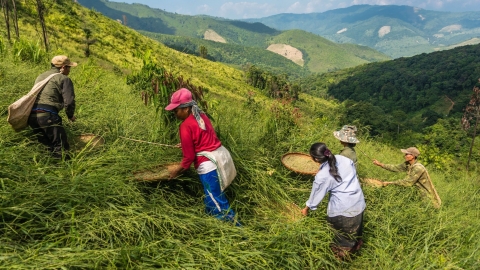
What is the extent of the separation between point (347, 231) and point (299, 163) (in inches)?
60.3

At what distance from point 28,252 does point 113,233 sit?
51 centimetres

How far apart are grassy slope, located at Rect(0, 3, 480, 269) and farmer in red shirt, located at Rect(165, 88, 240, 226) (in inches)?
8.3

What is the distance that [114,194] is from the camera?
8.16 ft

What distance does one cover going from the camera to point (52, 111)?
3.05 m

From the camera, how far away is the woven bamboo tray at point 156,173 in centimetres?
275

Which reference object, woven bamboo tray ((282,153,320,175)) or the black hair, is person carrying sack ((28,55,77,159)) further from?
woven bamboo tray ((282,153,320,175))

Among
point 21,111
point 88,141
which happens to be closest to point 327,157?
point 88,141

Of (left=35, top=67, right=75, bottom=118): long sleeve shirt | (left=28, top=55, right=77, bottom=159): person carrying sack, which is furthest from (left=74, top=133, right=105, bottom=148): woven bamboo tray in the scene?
(left=35, top=67, right=75, bottom=118): long sleeve shirt

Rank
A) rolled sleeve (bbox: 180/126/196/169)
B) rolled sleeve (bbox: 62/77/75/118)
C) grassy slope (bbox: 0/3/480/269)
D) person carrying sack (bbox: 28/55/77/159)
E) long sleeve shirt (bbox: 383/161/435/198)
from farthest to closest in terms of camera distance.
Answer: long sleeve shirt (bbox: 383/161/435/198)
rolled sleeve (bbox: 62/77/75/118)
person carrying sack (bbox: 28/55/77/159)
rolled sleeve (bbox: 180/126/196/169)
grassy slope (bbox: 0/3/480/269)

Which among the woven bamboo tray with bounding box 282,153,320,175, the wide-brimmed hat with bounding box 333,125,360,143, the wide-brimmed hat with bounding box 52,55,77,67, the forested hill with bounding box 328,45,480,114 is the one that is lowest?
the forested hill with bounding box 328,45,480,114

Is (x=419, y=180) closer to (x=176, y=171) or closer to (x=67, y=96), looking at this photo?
(x=176, y=171)

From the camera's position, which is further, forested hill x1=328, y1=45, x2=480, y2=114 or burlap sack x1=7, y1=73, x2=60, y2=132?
forested hill x1=328, y1=45, x2=480, y2=114

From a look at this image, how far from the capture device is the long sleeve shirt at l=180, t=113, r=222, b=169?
2.57 m

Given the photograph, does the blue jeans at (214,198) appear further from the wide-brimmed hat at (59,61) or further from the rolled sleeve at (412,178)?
the rolled sleeve at (412,178)
